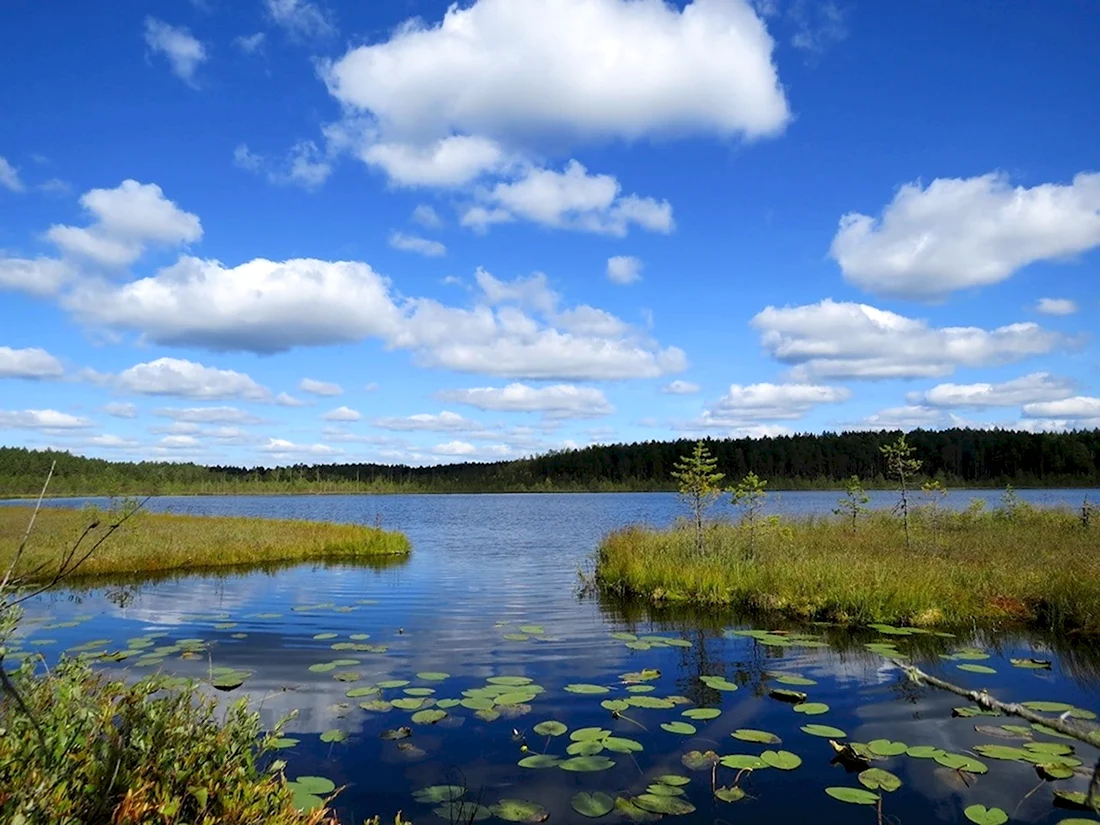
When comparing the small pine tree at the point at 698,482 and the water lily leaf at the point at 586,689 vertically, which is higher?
the small pine tree at the point at 698,482

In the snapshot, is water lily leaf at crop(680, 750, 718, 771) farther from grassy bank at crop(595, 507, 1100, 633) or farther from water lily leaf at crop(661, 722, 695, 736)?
grassy bank at crop(595, 507, 1100, 633)

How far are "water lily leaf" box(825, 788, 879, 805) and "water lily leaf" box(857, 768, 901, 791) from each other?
0.17m

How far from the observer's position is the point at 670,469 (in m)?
165

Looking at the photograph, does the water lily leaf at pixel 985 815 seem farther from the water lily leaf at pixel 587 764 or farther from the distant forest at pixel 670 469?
the distant forest at pixel 670 469

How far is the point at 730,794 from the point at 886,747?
7.93 feet

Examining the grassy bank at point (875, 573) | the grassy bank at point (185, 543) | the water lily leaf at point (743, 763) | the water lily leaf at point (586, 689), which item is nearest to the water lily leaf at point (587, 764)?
the water lily leaf at point (743, 763)

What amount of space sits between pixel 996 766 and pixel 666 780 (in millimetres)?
3939

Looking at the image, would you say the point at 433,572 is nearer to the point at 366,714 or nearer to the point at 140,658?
the point at 140,658

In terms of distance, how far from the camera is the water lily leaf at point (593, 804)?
6.95m

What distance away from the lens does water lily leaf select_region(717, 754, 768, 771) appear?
7.94 meters

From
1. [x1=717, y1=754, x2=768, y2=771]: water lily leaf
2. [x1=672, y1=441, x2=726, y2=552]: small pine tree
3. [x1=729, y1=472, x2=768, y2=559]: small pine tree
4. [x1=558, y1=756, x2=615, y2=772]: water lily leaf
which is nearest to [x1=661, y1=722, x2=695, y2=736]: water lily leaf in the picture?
[x1=717, y1=754, x2=768, y2=771]: water lily leaf

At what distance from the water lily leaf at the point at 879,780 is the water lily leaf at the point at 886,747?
17.7 inches

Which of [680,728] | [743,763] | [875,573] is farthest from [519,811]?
[875,573]

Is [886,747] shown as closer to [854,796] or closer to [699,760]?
[854,796]
